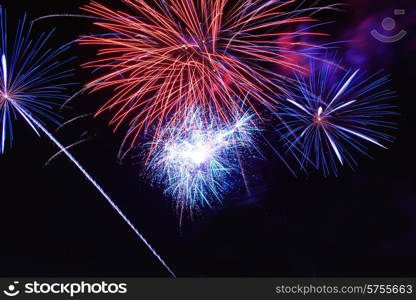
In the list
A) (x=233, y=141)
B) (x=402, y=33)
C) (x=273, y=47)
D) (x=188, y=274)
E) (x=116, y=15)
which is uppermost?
(x=402, y=33)

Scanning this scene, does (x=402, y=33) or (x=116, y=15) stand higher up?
(x=402, y=33)

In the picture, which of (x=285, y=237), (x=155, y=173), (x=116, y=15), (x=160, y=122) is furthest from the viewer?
(x=285, y=237)

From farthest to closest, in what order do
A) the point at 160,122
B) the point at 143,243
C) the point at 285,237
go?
the point at 143,243 < the point at 285,237 < the point at 160,122

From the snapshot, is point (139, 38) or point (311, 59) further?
point (311, 59)

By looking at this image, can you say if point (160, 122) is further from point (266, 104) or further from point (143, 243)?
point (143, 243)

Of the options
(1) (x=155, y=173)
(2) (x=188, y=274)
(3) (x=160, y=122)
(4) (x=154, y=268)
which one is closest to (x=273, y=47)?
(3) (x=160, y=122)

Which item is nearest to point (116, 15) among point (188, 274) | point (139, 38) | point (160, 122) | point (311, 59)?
point (139, 38)
